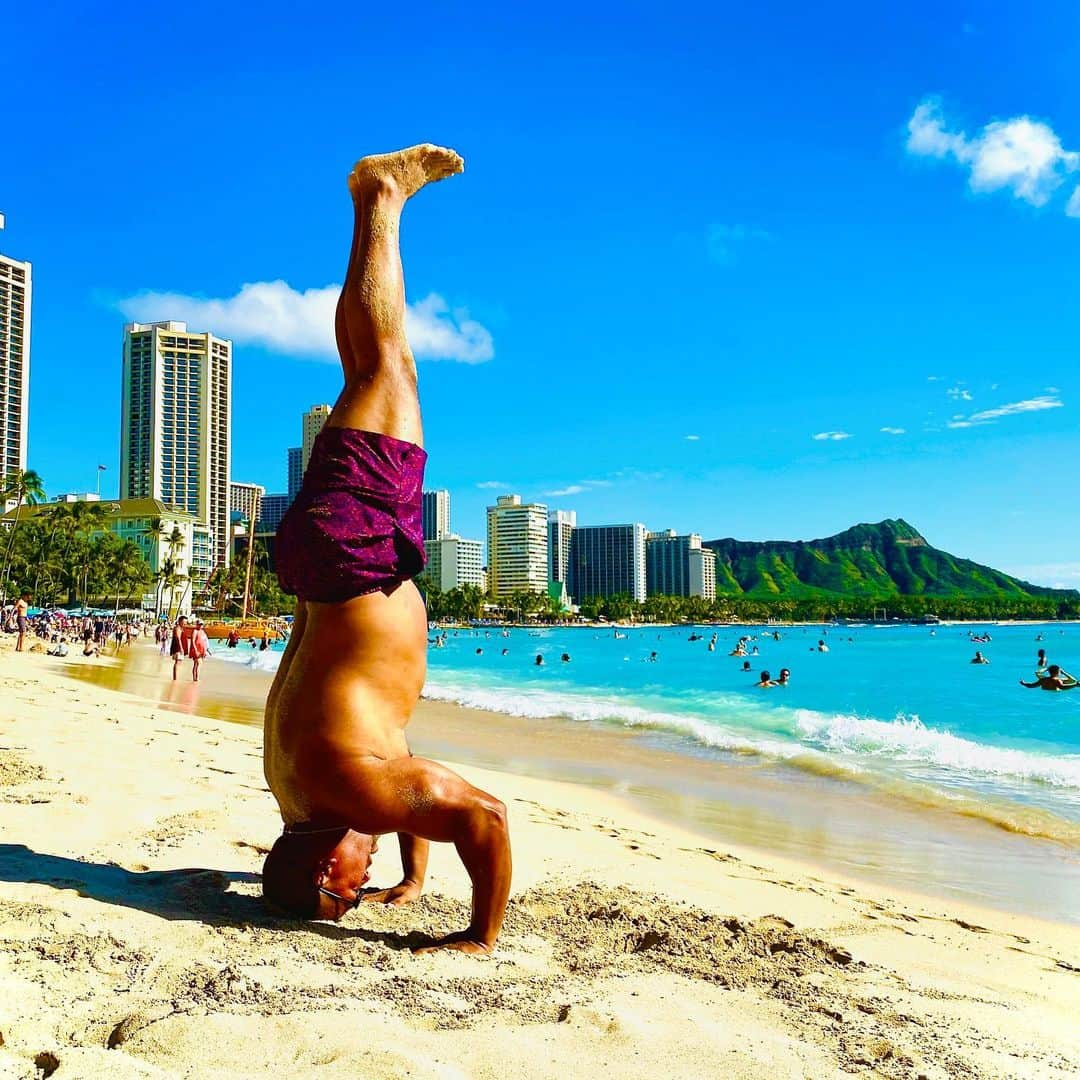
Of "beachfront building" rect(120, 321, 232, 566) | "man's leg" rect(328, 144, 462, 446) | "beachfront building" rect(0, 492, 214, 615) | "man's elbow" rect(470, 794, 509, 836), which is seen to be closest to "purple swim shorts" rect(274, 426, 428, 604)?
"man's leg" rect(328, 144, 462, 446)

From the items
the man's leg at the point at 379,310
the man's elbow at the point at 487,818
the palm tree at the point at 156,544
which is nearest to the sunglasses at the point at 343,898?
the man's elbow at the point at 487,818

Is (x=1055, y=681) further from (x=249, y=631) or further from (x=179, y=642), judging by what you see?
(x=249, y=631)

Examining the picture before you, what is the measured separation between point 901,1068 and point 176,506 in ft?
500

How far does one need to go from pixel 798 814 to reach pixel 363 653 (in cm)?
783

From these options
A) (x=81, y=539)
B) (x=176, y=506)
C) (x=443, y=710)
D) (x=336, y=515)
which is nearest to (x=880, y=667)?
(x=443, y=710)

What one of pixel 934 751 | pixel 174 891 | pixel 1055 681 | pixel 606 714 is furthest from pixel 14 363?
pixel 174 891

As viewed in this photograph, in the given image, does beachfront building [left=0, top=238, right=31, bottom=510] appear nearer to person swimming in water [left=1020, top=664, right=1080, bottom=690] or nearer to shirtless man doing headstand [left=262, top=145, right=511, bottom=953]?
person swimming in water [left=1020, top=664, right=1080, bottom=690]

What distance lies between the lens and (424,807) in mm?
3178

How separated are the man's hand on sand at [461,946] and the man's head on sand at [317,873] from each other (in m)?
0.42

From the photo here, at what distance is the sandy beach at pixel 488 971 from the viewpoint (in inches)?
104

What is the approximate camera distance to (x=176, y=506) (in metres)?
143

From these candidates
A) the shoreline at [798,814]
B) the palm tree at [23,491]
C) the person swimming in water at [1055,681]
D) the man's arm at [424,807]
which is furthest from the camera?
the palm tree at [23,491]

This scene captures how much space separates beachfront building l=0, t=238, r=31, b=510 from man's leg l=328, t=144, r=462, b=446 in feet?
359

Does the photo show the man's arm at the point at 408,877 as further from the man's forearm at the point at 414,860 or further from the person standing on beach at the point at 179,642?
the person standing on beach at the point at 179,642
